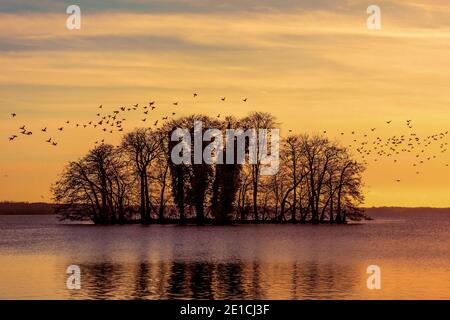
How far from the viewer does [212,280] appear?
39.5m

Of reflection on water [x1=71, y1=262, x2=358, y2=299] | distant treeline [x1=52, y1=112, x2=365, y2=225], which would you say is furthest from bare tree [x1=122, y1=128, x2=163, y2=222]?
reflection on water [x1=71, y1=262, x2=358, y2=299]

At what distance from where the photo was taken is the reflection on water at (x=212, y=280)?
34.0 metres

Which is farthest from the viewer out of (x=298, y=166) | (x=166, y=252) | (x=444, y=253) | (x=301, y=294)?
(x=298, y=166)

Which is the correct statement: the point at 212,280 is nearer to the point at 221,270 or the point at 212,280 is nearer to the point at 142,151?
the point at 221,270

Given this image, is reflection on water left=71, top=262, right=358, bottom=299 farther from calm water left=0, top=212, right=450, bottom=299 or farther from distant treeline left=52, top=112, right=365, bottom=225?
distant treeline left=52, top=112, right=365, bottom=225

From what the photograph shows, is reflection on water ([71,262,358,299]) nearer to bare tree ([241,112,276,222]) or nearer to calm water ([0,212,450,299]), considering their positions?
calm water ([0,212,450,299])

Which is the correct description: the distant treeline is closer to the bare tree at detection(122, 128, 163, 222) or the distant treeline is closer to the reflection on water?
the bare tree at detection(122, 128, 163, 222)

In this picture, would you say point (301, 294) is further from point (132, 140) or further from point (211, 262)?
point (132, 140)

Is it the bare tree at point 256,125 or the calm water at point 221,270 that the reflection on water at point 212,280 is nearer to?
the calm water at point 221,270

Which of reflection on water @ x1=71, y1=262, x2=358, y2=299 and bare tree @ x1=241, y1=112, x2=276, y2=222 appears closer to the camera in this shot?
reflection on water @ x1=71, y1=262, x2=358, y2=299

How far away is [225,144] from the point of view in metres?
98.7

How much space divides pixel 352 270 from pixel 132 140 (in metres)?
62.4

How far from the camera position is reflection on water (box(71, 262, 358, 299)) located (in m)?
34.0

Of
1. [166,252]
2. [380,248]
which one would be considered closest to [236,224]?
[380,248]
